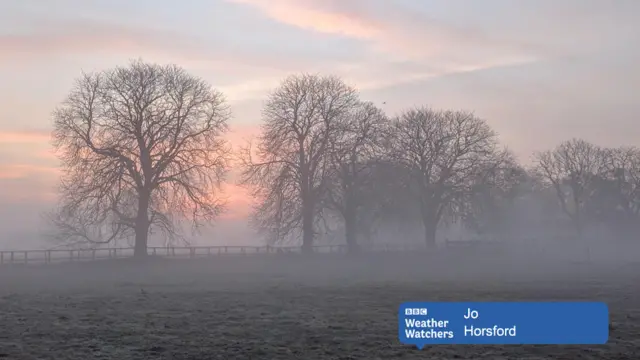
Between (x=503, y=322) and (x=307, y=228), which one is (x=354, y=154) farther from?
(x=503, y=322)

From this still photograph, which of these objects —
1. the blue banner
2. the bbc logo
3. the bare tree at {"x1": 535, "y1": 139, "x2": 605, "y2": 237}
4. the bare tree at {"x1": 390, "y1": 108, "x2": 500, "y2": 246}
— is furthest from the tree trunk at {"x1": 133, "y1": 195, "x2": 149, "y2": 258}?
the bare tree at {"x1": 535, "y1": 139, "x2": 605, "y2": 237}

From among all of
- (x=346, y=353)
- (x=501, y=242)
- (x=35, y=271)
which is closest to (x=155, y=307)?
(x=346, y=353)

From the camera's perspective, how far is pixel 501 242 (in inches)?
2832

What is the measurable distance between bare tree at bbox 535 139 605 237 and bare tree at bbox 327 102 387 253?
44633 millimetres

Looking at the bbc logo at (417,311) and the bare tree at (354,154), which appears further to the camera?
the bare tree at (354,154)

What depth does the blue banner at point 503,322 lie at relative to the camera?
38.5ft

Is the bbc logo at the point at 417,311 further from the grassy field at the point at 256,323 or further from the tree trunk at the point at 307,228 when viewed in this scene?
the tree trunk at the point at 307,228

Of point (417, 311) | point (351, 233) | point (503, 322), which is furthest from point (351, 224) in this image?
point (503, 322)

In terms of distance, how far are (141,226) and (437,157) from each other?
2991cm

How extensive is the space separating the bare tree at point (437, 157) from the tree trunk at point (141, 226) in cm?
2468

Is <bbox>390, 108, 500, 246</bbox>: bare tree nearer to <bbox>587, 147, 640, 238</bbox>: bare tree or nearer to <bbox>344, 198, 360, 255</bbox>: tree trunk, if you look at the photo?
<bbox>344, 198, 360, 255</bbox>: tree trunk

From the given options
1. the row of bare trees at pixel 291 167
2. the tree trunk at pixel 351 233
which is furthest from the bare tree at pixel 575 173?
the tree trunk at pixel 351 233

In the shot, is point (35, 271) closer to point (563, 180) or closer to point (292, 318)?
point (292, 318)

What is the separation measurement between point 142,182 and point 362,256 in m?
22.7
